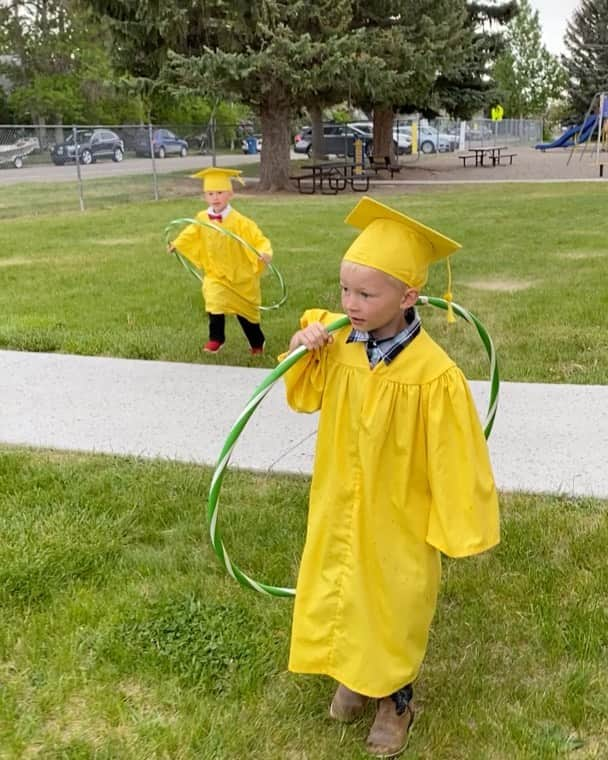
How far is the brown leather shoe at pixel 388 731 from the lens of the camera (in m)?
2.58

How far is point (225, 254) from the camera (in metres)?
6.54

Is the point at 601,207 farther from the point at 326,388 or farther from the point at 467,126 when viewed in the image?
the point at 467,126

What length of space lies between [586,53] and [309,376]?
2551 inches

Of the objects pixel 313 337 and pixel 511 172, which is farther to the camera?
pixel 511 172

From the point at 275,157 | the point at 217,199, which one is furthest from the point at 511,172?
the point at 217,199

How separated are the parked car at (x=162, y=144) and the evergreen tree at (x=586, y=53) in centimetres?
3711

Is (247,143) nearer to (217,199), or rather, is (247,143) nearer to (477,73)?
(477,73)

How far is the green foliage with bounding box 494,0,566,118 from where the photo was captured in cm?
6650

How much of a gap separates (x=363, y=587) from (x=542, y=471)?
7.58 ft

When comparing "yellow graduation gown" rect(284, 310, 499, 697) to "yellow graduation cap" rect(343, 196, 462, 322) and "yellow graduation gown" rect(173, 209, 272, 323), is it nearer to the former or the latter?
"yellow graduation cap" rect(343, 196, 462, 322)

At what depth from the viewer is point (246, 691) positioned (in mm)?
2859

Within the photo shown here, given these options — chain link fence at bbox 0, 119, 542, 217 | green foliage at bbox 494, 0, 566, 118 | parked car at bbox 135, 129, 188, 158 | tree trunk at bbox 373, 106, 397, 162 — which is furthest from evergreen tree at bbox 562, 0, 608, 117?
parked car at bbox 135, 129, 188, 158

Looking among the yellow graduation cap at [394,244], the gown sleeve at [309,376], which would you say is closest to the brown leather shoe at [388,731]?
the gown sleeve at [309,376]

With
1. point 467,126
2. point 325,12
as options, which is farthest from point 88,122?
point 325,12
